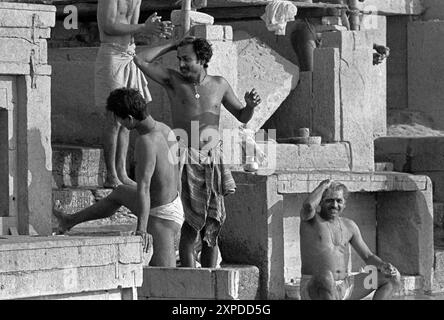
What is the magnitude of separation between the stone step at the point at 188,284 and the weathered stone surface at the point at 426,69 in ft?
26.6

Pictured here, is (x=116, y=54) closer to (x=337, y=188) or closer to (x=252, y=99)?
(x=252, y=99)

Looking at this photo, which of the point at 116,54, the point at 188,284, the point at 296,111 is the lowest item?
the point at 188,284

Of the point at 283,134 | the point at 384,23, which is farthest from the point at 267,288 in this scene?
the point at 384,23

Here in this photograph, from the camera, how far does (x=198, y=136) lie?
59.8 ft

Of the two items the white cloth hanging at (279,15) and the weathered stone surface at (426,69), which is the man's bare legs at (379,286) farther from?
the weathered stone surface at (426,69)

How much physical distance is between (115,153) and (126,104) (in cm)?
223

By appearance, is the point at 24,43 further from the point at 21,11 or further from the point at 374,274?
the point at 374,274

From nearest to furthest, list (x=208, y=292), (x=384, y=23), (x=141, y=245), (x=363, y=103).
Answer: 1. (x=141, y=245)
2. (x=208, y=292)
3. (x=363, y=103)
4. (x=384, y=23)

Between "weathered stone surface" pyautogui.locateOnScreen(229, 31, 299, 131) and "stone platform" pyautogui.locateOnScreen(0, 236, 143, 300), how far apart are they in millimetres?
5673

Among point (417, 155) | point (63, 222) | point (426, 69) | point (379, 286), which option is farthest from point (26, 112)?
point (426, 69)

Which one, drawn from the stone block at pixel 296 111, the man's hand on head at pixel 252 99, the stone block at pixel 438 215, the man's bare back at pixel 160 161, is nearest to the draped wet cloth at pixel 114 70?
the man's hand on head at pixel 252 99

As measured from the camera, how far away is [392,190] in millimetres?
20188

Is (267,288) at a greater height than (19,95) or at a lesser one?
lesser

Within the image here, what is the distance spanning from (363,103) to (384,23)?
10.5ft
